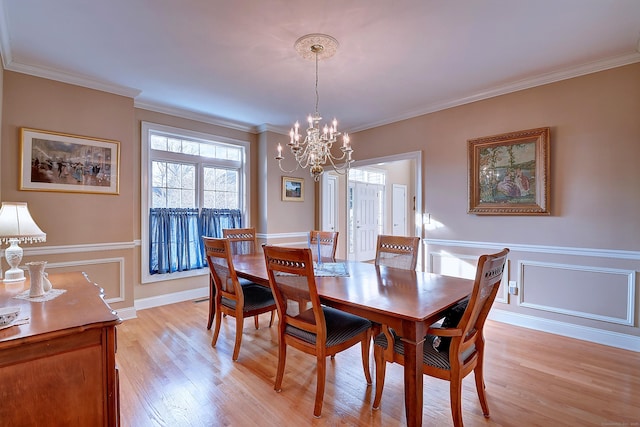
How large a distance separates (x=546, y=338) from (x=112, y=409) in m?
3.52

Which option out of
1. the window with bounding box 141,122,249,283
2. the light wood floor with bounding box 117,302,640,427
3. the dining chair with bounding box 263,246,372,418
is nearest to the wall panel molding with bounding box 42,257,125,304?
the window with bounding box 141,122,249,283

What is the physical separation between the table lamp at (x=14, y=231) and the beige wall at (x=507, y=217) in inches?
44.3

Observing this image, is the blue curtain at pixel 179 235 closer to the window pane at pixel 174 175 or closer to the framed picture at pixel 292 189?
the window pane at pixel 174 175

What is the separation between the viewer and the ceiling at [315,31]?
201 cm

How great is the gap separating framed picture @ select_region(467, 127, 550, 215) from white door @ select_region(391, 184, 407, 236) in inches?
150

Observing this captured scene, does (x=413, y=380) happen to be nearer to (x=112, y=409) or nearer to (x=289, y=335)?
(x=289, y=335)

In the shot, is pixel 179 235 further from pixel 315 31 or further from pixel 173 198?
pixel 315 31

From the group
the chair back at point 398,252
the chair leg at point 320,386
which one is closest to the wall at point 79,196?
the chair leg at point 320,386

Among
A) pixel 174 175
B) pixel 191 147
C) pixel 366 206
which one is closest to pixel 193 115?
pixel 191 147

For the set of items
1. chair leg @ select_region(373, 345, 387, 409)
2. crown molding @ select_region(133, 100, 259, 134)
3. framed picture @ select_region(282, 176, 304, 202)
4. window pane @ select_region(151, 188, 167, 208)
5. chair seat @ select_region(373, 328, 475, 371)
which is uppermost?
crown molding @ select_region(133, 100, 259, 134)

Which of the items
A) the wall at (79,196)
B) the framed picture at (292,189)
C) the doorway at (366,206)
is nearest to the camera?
the wall at (79,196)

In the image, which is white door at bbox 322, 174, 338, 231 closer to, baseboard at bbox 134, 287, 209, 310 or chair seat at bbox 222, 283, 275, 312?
baseboard at bbox 134, 287, 209, 310

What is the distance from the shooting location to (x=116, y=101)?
3336 mm

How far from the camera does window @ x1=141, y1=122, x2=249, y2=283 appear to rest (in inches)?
151
